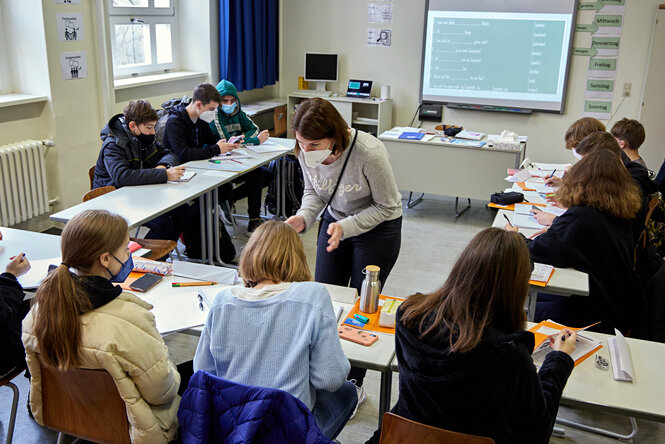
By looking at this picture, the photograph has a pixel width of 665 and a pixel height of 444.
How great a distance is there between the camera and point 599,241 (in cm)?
261

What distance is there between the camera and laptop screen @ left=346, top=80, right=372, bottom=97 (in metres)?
6.88

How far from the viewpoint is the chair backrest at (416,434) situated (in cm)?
146

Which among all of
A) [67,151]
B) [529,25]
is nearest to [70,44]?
[67,151]

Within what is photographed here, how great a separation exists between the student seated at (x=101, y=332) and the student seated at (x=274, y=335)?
168 mm

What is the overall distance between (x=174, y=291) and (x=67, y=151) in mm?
2731

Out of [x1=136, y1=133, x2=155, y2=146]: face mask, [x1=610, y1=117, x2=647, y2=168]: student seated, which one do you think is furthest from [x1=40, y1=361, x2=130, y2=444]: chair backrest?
[x1=610, y1=117, x2=647, y2=168]: student seated

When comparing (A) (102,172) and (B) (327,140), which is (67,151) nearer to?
(A) (102,172)

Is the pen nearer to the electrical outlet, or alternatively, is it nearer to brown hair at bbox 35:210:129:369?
brown hair at bbox 35:210:129:369

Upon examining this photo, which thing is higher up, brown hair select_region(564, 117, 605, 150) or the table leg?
brown hair select_region(564, 117, 605, 150)

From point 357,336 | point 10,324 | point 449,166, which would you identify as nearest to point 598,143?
point 357,336

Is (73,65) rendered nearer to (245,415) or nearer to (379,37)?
(379,37)

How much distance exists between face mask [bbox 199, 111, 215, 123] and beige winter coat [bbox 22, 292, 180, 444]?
2693 mm

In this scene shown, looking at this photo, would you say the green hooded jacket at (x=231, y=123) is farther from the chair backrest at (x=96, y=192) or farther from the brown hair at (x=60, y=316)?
the brown hair at (x=60, y=316)

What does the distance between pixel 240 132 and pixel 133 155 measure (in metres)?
1.25
